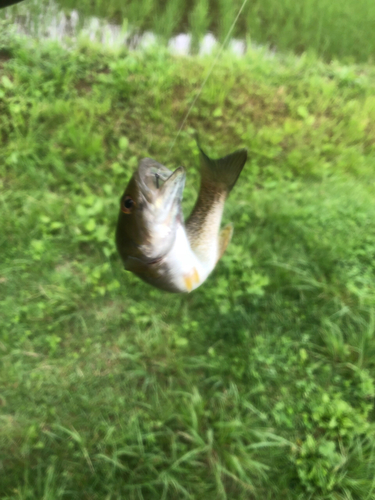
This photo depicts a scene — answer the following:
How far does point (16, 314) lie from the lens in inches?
90.7

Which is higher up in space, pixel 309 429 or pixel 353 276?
pixel 353 276

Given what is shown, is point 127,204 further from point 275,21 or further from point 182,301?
point 275,21

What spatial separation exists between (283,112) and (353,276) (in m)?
2.18

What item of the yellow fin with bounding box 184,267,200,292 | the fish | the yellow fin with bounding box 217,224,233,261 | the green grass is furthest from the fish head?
the green grass

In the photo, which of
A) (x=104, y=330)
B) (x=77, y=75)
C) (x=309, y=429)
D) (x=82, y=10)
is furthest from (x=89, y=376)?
(x=82, y=10)

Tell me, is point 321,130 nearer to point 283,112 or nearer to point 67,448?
point 283,112

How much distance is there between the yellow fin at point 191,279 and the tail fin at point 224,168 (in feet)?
1.51

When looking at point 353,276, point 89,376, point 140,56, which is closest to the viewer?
point 89,376

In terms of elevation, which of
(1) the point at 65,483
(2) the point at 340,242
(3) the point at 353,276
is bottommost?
(1) the point at 65,483

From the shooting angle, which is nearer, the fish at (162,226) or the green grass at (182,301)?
the fish at (162,226)

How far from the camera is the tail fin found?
1234mm

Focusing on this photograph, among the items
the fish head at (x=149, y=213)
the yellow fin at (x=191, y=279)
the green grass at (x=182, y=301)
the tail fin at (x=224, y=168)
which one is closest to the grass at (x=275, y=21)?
the green grass at (x=182, y=301)

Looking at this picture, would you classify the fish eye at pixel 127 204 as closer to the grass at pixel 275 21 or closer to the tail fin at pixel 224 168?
the tail fin at pixel 224 168

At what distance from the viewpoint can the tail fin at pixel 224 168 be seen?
1.23 metres
